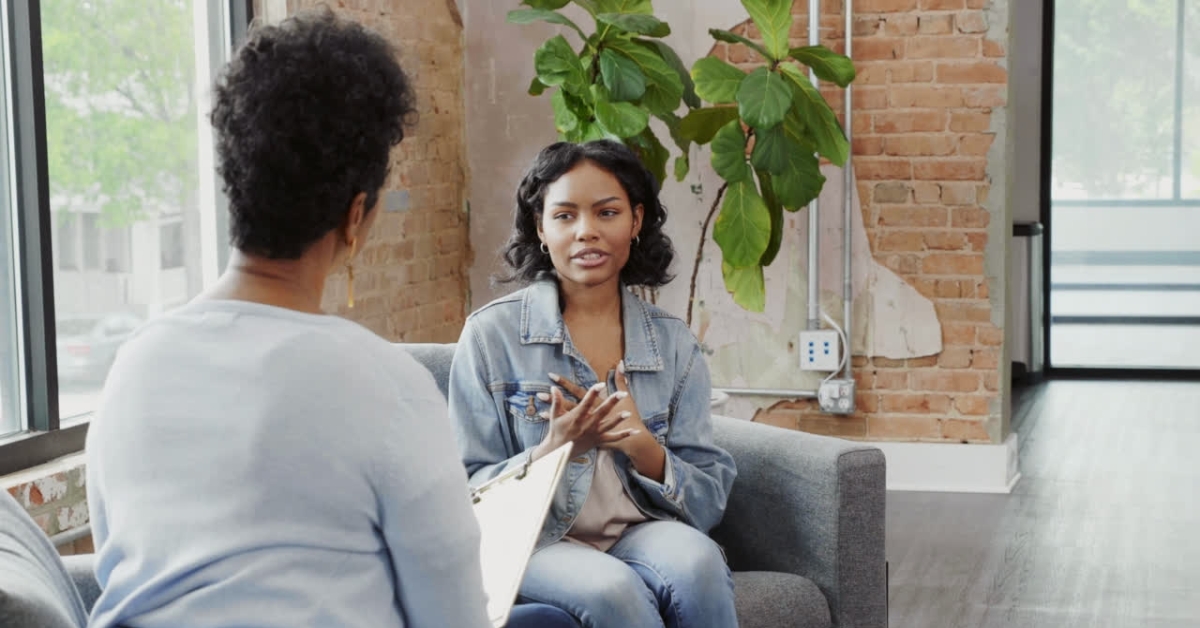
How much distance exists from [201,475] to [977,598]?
2703 millimetres

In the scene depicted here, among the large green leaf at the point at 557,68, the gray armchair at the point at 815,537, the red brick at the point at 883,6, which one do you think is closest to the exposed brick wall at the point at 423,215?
the large green leaf at the point at 557,68

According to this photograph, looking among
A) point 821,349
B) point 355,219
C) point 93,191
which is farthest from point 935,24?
point 355,219

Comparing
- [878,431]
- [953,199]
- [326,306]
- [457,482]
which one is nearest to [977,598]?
[878,431]

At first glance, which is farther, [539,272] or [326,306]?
[326,306]

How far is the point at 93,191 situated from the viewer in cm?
283

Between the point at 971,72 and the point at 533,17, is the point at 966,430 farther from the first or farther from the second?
the point at 533,17

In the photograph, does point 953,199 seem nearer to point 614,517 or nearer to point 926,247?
point 926,247

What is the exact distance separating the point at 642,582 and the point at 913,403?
2.81 m

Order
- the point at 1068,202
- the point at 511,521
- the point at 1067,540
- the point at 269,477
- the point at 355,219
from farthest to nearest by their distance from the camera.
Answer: the point at 1068,202 < the point at 1067,540 < the point at 511,521 < the point at 355,219 < the point at 269,477

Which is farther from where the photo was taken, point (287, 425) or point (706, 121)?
point (706, 121)

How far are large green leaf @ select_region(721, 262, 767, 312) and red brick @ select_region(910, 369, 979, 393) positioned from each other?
855 millimetres

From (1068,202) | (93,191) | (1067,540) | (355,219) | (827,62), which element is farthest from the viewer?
(1068,202)

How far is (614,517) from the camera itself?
6.94 feet

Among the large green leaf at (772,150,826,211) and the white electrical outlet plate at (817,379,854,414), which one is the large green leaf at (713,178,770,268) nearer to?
the large green leaf at (772,150,826,211)
